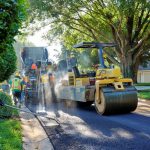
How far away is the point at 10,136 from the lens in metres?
7.89

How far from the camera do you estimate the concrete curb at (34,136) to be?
7831 mm

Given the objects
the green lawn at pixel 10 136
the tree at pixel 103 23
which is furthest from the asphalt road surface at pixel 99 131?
the tree at pixel 103 23

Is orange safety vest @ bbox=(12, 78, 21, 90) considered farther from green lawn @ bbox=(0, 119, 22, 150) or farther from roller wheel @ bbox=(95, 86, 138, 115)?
green lawn @ bbox=(0, 119, 22, 150)

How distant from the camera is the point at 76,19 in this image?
2733 centimetres

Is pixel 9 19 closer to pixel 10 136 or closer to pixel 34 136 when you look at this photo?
pixel 10 136

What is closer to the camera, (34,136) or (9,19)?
(9,19)

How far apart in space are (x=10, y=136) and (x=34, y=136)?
1.20 meters

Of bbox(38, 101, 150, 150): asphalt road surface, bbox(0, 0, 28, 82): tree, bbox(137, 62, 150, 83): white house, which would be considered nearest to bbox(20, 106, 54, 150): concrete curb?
bbox(38, 101, 150, 150): asphalt road surface

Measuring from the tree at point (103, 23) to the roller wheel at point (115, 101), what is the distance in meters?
10.3

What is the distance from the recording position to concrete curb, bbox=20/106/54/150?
7.83m

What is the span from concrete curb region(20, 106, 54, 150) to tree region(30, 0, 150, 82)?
41.5ft

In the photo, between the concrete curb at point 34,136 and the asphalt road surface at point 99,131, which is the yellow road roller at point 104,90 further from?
the concrete curb at point 34,136

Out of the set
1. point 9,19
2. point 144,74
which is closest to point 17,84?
point 9,19

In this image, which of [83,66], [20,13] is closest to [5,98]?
[83,66]
